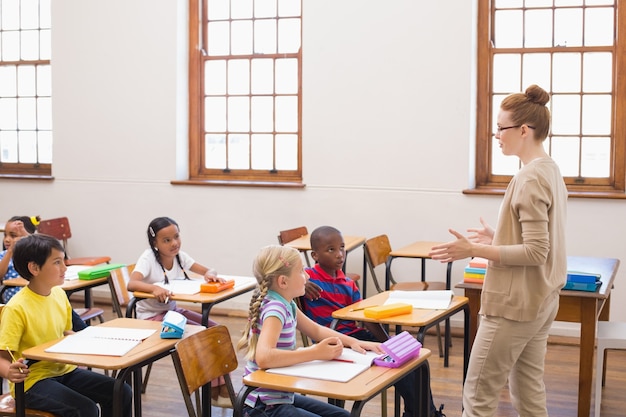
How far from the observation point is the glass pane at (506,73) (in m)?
6.14

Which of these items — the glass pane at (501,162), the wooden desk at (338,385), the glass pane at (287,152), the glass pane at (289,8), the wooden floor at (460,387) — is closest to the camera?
the wooden desk at (338,385)

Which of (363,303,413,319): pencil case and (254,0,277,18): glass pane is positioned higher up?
(254,0,277,18): glass pane

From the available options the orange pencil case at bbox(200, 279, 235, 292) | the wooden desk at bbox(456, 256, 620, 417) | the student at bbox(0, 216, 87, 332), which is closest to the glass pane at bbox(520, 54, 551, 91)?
the wooden desk at bbox(456, 256, 620, 417)

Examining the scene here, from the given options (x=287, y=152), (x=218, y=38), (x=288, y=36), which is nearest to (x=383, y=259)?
(x=287, y=152)

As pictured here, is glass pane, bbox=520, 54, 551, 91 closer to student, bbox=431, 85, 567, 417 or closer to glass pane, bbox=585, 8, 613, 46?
glass pane, bbox=585, 8, 613, 46

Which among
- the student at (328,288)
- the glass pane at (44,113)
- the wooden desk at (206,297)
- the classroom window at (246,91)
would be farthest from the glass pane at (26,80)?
the student at (328,288)

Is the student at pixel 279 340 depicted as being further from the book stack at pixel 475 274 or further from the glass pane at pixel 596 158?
the glass pane at pixel 596 158

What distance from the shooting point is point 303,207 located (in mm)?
6598

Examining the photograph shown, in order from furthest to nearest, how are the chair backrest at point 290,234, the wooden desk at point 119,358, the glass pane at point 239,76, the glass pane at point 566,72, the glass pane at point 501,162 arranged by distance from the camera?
1. the glass pane at point 239,76
2. the glass pane at point 501,162
3. the glass pane at point 566,72
4. the chair backrest at point 290,234
5. the wooden desk at point 119,358

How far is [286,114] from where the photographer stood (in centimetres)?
683

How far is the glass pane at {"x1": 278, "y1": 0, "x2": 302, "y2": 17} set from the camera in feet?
22.0

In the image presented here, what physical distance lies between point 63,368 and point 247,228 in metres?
3.52

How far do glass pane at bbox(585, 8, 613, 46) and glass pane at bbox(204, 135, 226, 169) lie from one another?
3.06m

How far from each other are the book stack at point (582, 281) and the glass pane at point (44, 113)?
528 cm
